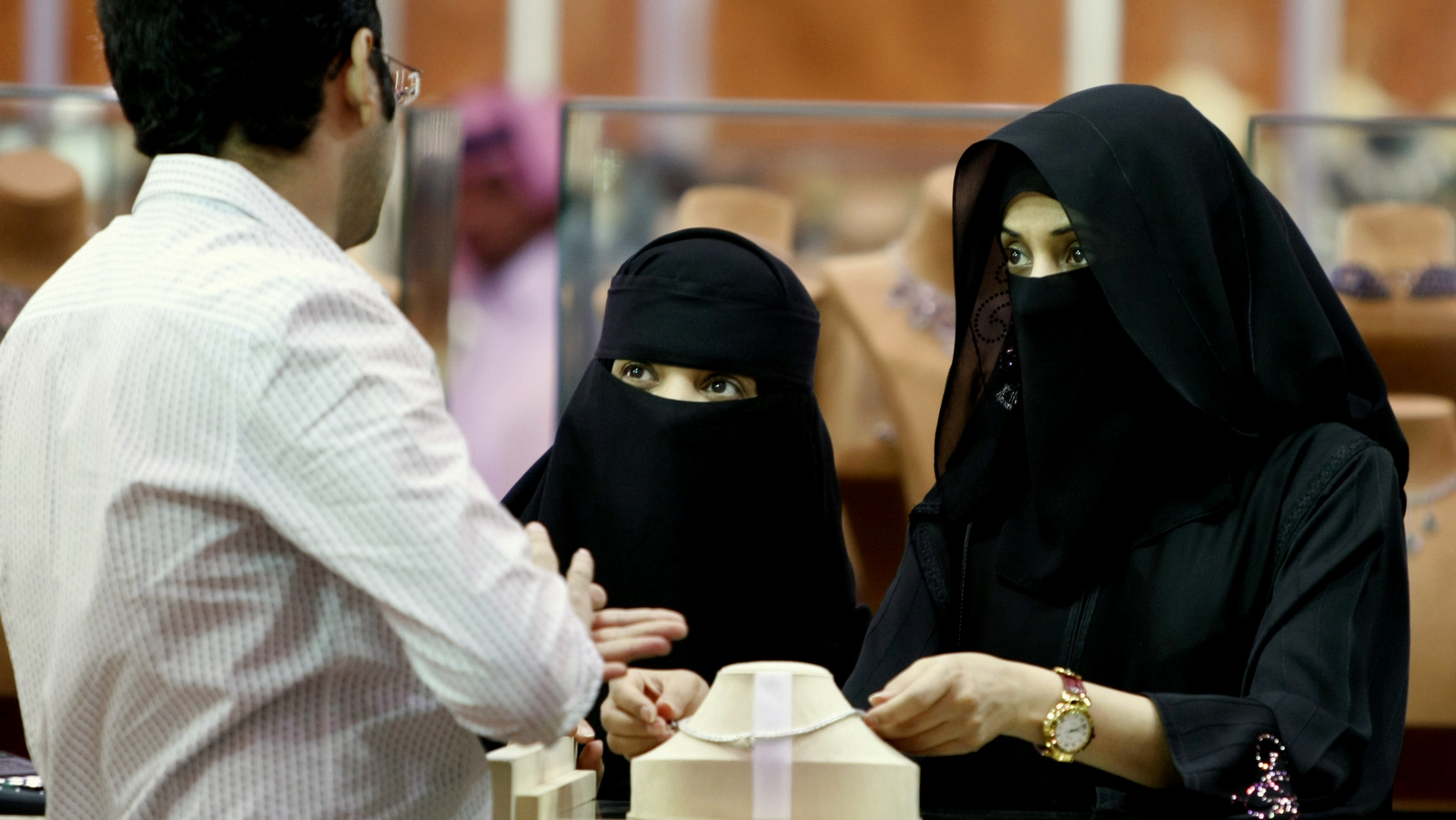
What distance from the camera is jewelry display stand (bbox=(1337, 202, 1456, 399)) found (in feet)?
8.72

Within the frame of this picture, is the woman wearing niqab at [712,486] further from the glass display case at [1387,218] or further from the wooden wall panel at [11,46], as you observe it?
the wooden wall panel at [11,46]

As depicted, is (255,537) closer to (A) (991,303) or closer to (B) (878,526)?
(A) (991,303)

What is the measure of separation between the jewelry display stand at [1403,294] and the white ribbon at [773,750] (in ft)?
6.20

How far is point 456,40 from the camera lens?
10.1 ft

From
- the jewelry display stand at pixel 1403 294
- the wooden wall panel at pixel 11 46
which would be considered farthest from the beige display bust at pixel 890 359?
the wooden wall panel at pixel 11 46

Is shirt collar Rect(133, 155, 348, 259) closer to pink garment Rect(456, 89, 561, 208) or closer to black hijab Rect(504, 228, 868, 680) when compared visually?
black hijab Rect(504, 228, 868, 680)

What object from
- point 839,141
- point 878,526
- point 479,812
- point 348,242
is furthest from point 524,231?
point 479,812

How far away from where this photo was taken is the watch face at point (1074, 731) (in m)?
1.37

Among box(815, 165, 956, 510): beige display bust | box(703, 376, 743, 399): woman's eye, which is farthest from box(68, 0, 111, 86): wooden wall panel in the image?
box(703, 376, 743, 399): woman's eye

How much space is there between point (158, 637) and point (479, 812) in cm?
33

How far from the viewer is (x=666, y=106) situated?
8.97ft

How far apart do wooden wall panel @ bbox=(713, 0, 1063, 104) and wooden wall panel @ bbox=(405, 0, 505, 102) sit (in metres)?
0.50

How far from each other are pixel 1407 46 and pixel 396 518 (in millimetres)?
2721

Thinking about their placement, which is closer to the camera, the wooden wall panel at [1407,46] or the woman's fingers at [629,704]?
the woman's fingers at [629,704]
